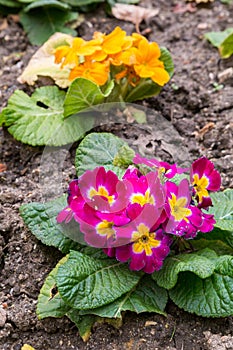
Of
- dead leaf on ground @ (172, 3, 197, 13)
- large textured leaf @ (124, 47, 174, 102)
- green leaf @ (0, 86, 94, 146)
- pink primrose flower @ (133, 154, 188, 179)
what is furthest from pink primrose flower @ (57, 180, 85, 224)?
dead leaf on ground @ (172, 3, 197, 13)

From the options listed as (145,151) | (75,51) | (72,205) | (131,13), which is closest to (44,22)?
(131,13)

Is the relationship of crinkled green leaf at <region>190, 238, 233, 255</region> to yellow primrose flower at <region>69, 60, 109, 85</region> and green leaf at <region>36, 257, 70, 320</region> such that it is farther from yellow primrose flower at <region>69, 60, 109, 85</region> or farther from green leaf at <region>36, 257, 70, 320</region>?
yellow primrose flower at <region>69, 60, 109, 85</region>

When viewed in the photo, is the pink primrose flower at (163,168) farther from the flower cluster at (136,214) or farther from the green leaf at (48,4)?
the green leaf at (48,4)

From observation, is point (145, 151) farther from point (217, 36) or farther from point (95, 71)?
point (217, 36)

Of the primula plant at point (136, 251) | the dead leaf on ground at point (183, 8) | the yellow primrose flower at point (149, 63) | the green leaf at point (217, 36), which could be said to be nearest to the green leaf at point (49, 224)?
the primula plant at point (136, 251)

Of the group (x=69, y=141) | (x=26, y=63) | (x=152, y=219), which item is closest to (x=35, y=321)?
(x=152, y=219)
